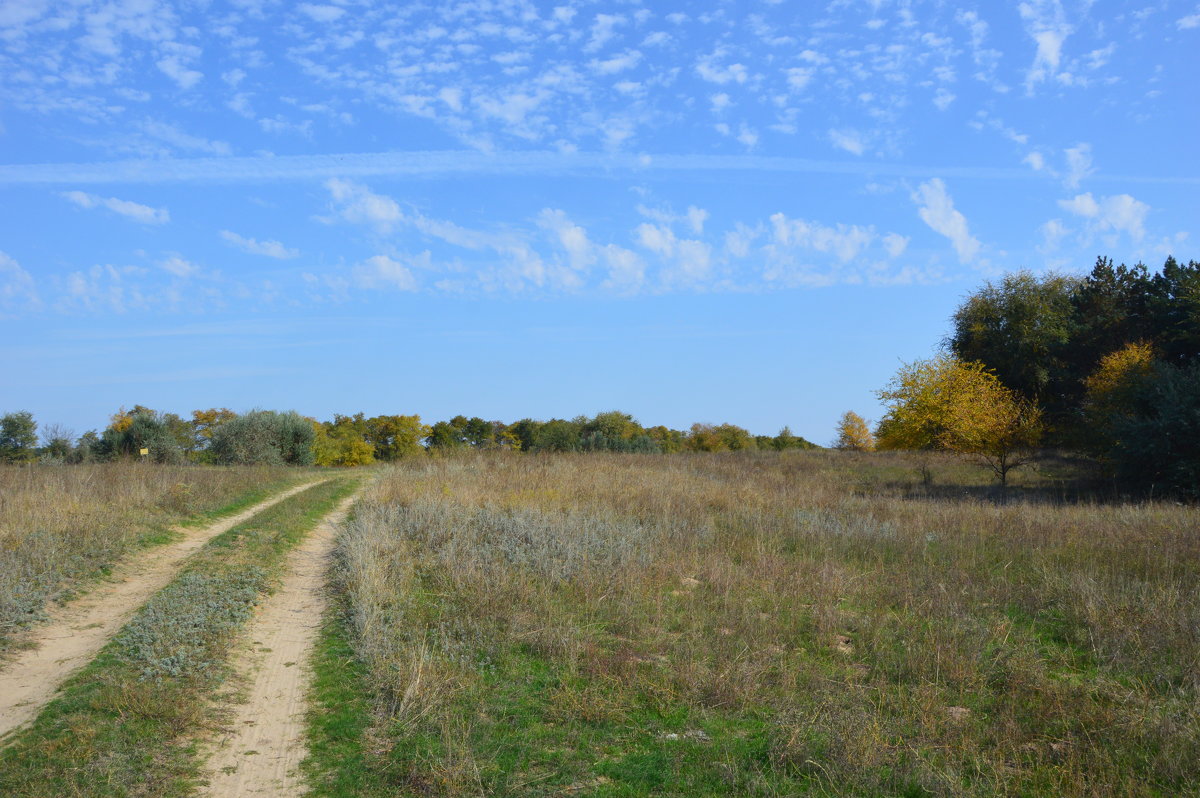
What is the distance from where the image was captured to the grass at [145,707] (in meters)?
4.83

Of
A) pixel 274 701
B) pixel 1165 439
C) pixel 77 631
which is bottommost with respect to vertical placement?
pixel 274 701

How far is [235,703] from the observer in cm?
626

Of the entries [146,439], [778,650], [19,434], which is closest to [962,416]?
[778,650]

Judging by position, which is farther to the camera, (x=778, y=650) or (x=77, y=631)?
(x=77, y=631)

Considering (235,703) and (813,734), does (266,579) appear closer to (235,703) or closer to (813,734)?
(235,703)

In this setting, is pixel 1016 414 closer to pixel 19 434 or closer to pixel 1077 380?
pixel 1077 380

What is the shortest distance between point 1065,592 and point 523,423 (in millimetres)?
53240

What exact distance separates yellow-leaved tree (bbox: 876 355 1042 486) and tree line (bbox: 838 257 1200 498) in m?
0.05

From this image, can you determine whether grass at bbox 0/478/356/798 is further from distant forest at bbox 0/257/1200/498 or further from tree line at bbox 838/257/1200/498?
tree line at bbox 838/257/1200/498

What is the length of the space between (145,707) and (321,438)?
1840 inches

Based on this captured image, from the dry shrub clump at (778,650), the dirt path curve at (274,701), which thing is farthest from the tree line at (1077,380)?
the dirt path curve at (274,701)

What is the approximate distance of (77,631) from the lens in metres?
7.95

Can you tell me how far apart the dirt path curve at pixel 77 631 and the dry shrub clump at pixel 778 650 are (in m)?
2.51

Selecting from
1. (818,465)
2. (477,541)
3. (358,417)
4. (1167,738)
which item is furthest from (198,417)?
(1167,738)
